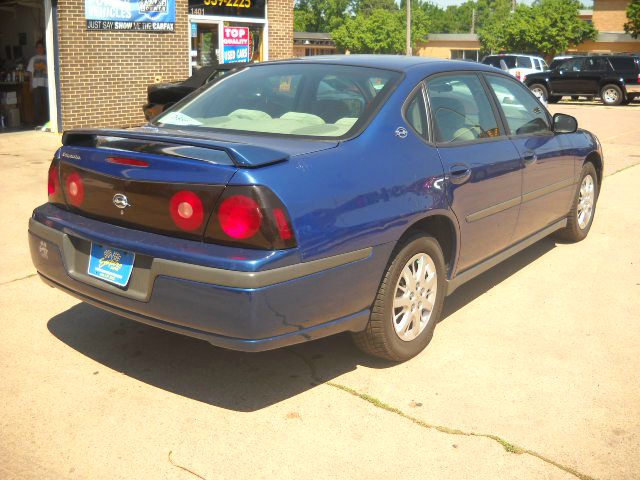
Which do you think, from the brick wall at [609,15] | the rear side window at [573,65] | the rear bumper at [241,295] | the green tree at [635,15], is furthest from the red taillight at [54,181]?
the brick wall at [609,15]

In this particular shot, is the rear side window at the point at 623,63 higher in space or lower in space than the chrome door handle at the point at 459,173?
higher

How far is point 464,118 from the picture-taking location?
4.50 meters

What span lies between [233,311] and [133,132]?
1168 mm

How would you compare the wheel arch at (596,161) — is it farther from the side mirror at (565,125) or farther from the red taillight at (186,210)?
the red taillight at (186,210)

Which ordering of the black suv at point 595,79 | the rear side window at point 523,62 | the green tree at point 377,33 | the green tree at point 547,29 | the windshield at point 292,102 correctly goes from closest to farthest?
the windshield at point 292,102 → the black suv at point 595,79 → the rear side window at point 523,62 → the green tree at point 547,29 → the green tree at point 377,33

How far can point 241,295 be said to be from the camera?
121 inches

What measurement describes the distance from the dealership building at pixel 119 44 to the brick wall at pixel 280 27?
0.02 meters

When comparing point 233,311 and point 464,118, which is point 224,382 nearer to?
point 233,311

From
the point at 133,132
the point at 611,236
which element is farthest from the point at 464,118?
the point at 611,236

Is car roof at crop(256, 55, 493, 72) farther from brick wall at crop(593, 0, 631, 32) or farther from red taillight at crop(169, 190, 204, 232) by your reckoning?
brick wall at crop(593, 0, 631, 32)

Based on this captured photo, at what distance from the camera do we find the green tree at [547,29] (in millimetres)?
59969

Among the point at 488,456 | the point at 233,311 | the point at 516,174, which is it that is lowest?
the point at 488,456

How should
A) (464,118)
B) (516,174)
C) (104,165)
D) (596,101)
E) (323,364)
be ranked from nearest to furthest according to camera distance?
1. (104,165)
2. (323,364)
3. (464,118)
4. (516,174)
5. (596,101)

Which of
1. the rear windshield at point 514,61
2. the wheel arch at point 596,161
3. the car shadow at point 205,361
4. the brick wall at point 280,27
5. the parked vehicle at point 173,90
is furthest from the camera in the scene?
the rear windshield at point 514,61
